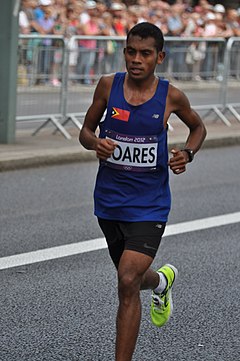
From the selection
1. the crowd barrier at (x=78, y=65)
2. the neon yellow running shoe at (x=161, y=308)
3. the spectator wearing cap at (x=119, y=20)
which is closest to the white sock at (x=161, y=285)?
the neon yellow running shoe at (x=161, y=308)

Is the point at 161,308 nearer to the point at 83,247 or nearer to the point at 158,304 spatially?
the point at 158,304

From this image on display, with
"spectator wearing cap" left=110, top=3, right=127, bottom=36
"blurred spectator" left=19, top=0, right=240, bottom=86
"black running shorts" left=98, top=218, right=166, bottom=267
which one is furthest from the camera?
"spectator wearing cap" left=110, top=3, right=127, bottom=36

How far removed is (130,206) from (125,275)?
0.39m

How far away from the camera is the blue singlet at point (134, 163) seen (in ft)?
17.9

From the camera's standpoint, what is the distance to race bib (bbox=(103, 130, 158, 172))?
17.9ft

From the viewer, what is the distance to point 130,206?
17.9ft

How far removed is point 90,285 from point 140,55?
8.25 ft

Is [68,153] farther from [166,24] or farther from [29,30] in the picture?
[166,24]

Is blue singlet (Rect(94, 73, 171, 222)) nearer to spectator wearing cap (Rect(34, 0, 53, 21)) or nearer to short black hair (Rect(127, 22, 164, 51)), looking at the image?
short black hair (Rect(127, 22, 164, 51))

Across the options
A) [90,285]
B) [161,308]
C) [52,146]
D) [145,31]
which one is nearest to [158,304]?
[161,308]

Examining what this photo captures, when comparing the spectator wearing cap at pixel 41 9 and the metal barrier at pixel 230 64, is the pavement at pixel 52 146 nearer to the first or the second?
the metal barrier at pixel 230 64

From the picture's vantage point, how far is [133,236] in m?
5.43

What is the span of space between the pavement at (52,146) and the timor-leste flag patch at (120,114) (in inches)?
284

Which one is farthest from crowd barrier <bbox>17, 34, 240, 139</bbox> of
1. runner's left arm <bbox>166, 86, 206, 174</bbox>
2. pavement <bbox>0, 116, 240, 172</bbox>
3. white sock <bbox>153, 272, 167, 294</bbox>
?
runner's left arm <bbox>166, 86, 206, 174</bbox>
